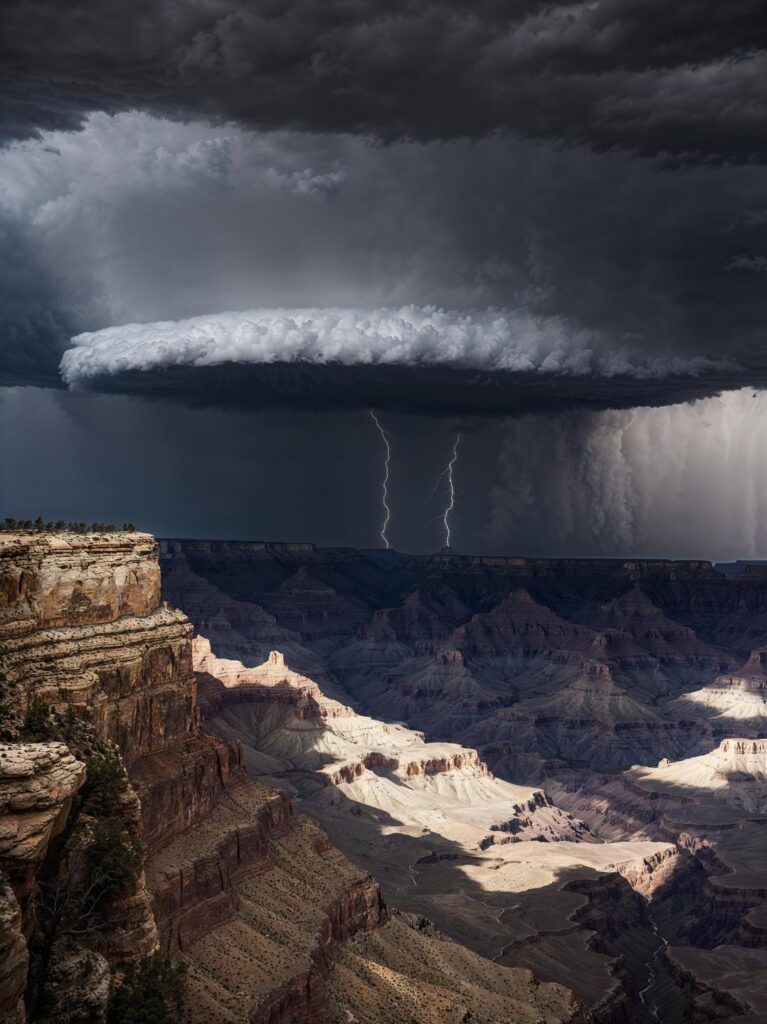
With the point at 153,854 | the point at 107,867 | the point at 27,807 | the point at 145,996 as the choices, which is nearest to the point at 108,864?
the point at 107,867

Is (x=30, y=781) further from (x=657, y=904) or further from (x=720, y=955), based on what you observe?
(x=657, y=904)

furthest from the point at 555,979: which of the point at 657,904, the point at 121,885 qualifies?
the point at 121,885

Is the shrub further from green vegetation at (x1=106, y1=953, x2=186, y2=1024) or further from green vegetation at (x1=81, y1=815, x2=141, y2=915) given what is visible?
green vegetation at (x1=106, y1=953, x2=186, y2=1024)


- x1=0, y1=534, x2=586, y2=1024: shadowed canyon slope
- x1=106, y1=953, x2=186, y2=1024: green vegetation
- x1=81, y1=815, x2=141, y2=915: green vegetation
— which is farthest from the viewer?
x1=81, y1=815, x2=141, y2=915: green vegetation

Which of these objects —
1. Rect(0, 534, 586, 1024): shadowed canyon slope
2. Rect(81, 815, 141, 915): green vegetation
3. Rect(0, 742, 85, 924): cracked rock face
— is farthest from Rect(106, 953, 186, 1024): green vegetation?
Rect(0, 742, 85, 924): cracked rock face

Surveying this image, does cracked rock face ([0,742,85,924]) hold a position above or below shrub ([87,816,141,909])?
above

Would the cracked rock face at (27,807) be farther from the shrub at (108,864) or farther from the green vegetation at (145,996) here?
the green vegetation at (145,996)
